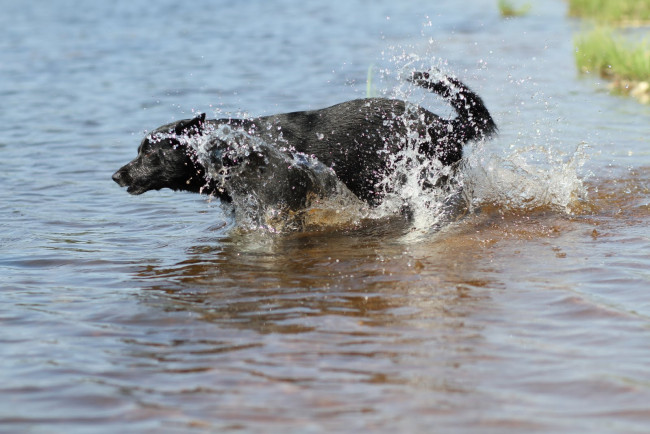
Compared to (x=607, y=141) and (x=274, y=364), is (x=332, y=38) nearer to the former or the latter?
(x=607, y=141)

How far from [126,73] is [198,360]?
10.7 meters

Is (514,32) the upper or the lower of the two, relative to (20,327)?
upper

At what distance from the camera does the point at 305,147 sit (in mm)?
6055

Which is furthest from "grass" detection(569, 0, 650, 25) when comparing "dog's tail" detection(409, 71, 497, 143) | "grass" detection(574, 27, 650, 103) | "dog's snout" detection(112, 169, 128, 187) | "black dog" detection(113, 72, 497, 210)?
"dog's snout" detection(112, 169, 128, 187)

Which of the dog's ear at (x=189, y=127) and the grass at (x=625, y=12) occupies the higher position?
the grass at (x=625, y=12)

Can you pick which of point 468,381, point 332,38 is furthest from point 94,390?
point 332,38

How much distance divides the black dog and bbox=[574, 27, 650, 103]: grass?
539 centimetres

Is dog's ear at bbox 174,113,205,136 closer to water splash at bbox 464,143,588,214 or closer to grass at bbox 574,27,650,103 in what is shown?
water splash at bbox 464,143,588,214

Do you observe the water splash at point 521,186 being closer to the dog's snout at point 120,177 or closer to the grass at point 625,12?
the dog's snout at point 120,177

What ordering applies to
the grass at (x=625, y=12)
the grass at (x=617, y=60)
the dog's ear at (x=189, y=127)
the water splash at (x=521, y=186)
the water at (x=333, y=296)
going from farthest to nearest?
1. the grass at (x=625, y=12)
2. the grass at (x=617, y=60)
3. the water splash at (x=521, y=186)
4. the dog's ear at (x=189, y=127)
5. the water at (x=333, y=296)

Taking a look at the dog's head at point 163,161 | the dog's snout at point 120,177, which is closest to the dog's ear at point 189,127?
the dog's head at point 163,161

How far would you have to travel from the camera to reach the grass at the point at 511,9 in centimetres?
1952

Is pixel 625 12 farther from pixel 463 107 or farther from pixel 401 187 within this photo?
pixel 401 187

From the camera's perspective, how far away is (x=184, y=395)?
11.2ft
